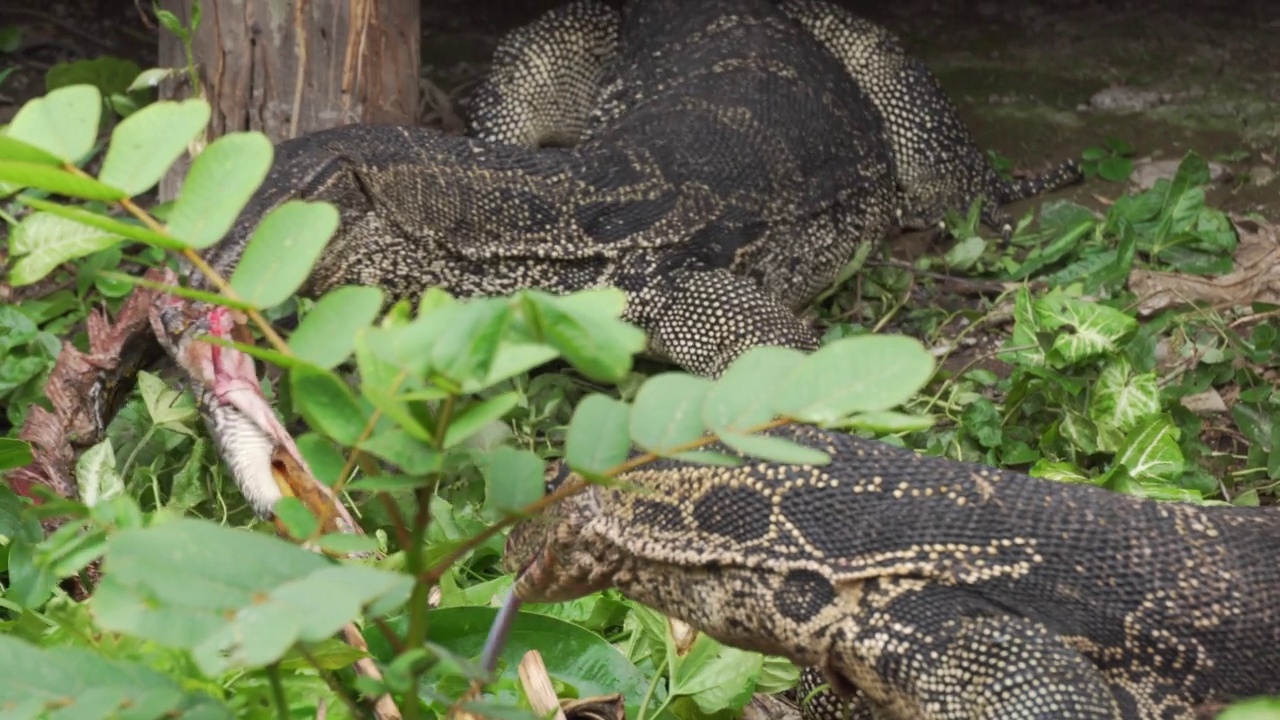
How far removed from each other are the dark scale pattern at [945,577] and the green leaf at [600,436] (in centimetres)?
104

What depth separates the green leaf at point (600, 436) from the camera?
1349 mm

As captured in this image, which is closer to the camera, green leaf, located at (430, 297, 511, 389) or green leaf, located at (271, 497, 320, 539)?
green leaf, located at (430, 297, 511, 389)

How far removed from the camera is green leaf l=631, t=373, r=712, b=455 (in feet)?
4.31

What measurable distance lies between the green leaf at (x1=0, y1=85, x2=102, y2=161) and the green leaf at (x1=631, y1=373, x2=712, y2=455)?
60 centimetres

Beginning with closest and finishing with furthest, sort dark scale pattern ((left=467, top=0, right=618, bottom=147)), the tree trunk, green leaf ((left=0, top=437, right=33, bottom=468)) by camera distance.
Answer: green leaf ((left=0, top=437, right=33, bottom=468))
the tree trunk
dark scale pattern ((left=467, top=0, right=618, bottom=147))

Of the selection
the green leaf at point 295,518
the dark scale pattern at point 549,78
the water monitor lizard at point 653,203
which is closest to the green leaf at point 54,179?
the green leaf at point 295,518

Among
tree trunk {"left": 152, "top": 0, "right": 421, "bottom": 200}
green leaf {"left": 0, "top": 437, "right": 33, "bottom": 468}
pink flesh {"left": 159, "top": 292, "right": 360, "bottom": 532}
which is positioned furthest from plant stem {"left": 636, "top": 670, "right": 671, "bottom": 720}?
tree trunk {"left": 152, "top": 0, "right": 421, "bottom": 200}

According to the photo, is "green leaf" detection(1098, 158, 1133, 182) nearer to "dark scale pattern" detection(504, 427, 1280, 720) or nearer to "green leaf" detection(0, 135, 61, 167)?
"dark scale pattern" detection(504, 427, 1280, 720)

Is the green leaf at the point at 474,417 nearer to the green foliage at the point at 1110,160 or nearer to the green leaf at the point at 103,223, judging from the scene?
the green leaf at the point at 103,223

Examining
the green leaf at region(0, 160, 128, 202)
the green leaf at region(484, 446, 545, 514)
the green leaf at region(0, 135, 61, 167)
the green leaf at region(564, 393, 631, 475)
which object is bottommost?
the green leaf at region(484, 446, 545, 514)

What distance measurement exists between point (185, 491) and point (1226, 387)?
3077mm

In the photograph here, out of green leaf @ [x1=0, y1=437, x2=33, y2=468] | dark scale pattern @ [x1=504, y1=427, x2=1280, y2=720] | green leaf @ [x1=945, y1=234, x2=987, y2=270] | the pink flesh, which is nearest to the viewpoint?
dark scale pattern @ [x1=504, y1=427, x2=1280, y2=720]

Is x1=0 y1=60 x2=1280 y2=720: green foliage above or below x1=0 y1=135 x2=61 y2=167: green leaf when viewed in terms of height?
below

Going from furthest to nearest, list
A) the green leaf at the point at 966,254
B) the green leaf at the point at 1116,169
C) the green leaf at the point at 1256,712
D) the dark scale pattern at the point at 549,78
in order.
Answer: the dark scale pattern at the point at 549,78 < the green leaf at the point at 1116,169 < the green leaf at the point at 966,254 < the green leaf at the point at 1256,712
